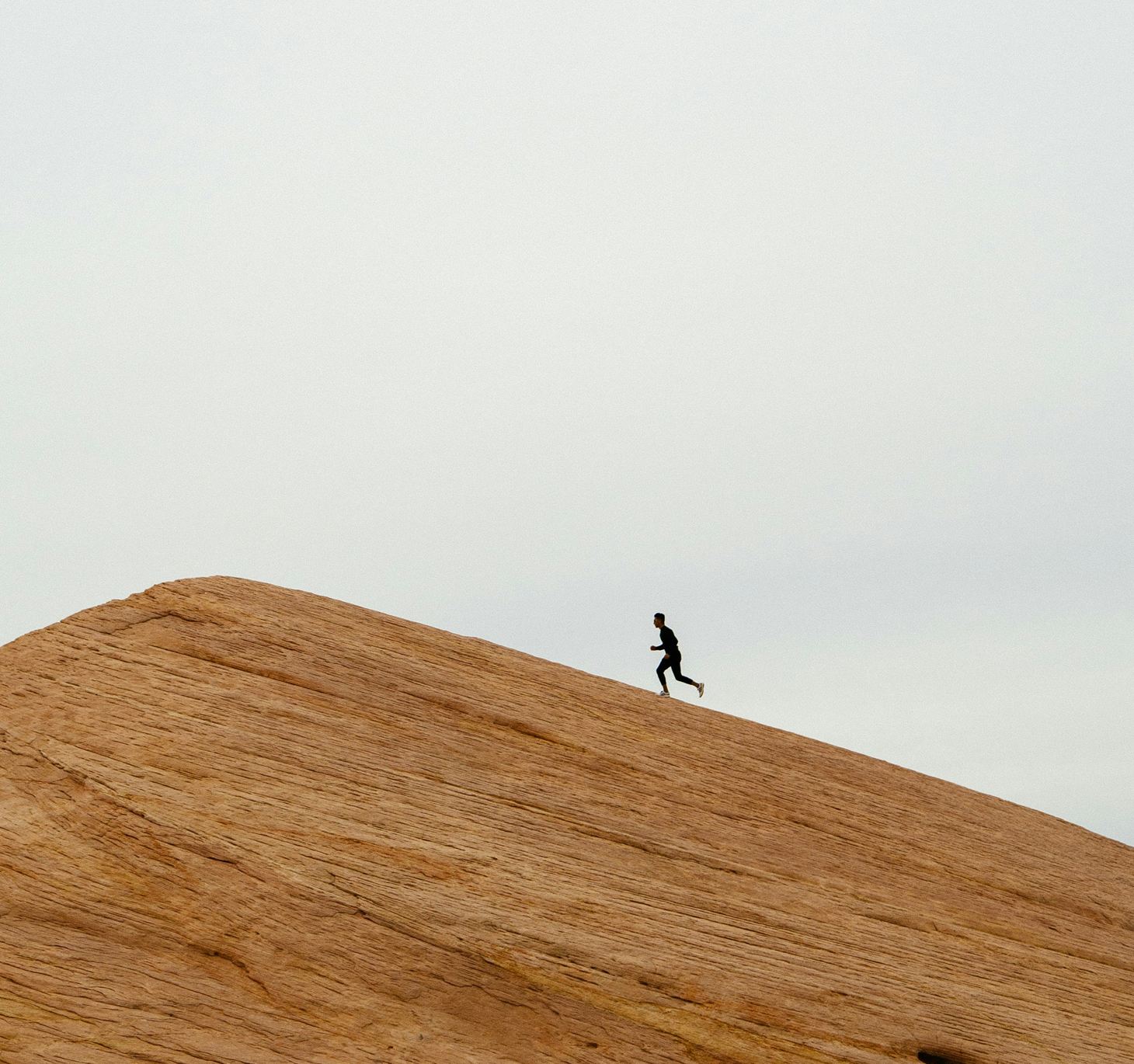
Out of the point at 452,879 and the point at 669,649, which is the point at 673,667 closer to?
the point at 669,649

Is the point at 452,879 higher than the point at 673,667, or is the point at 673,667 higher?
the point at 673,667

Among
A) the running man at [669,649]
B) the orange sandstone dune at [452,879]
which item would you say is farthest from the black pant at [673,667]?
the orange sandstone dune at [452,879]

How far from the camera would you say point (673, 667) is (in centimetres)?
2631

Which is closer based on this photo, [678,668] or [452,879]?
[452,879]

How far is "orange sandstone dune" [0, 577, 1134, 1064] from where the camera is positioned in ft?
42.8

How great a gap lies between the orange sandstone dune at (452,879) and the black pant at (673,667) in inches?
170

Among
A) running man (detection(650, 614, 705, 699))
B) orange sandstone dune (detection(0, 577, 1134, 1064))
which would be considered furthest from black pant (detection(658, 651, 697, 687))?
orange sandstone dune (detection(0, 577, 1134, 1064))

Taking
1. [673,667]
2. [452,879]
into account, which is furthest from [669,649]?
[452,879]

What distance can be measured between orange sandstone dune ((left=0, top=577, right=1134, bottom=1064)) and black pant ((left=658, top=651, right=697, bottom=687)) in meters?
4.32

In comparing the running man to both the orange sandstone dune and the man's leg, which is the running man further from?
the orange sandstone dune

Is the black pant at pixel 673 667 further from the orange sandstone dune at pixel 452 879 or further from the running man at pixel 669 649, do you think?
the orange sandstone dune at pixel 452 879

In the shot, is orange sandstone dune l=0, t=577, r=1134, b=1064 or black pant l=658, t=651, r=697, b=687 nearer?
orange sandstone dune l=0, t=577, r=1134, b=1064

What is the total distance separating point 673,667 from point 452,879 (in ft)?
41.2

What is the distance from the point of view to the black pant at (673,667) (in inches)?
1023
